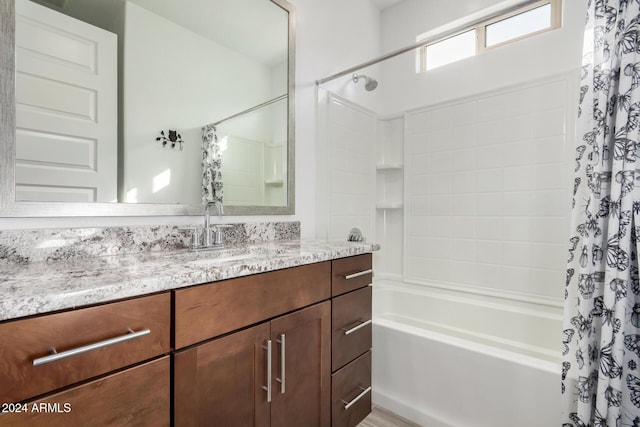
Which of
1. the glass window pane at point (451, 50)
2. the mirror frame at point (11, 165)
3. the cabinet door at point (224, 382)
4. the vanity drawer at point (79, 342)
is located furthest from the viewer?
the glass window pane at point (451, 50)

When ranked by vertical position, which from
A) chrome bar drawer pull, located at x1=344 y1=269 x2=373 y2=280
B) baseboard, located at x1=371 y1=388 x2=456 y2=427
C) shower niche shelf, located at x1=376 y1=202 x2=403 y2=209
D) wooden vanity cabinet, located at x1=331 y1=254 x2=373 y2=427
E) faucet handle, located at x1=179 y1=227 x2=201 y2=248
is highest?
shower niche shelf, located at x1=376 y1=202 x2=403 y2=209

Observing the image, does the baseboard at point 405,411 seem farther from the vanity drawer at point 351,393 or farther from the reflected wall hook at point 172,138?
the reflected wall hook at point 172,138

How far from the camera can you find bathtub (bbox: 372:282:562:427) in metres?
1.33

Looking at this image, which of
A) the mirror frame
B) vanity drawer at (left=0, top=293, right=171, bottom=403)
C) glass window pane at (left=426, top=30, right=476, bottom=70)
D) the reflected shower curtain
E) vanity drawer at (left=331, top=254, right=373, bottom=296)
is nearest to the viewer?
vanity drawer at (left=0, top=293, right=171, bottom=403)

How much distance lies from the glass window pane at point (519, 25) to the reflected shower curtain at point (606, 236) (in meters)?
1.09

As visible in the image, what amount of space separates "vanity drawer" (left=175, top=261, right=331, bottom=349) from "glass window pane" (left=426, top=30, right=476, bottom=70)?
7.41ft

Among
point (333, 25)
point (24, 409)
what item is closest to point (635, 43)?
point (333, 25)

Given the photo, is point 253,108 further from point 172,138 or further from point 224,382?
point 224,382

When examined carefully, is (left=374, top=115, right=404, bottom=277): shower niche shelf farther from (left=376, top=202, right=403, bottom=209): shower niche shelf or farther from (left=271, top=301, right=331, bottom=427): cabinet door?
(left=271, top=301, right=331, bottom=427): cabinet door

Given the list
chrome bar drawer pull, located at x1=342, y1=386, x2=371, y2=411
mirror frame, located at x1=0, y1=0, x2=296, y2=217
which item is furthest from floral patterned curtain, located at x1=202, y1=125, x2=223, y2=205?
chrome bar drawer pull, located at x1=342, y1=386, x2=371, y2=411

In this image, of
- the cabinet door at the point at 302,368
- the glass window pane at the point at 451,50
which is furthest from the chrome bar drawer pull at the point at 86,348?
the glass window pane at the point at 451,50

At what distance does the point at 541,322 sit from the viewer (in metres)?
1.99

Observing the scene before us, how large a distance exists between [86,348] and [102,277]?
0.18m

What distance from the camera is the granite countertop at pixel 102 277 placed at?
0.58 metres
